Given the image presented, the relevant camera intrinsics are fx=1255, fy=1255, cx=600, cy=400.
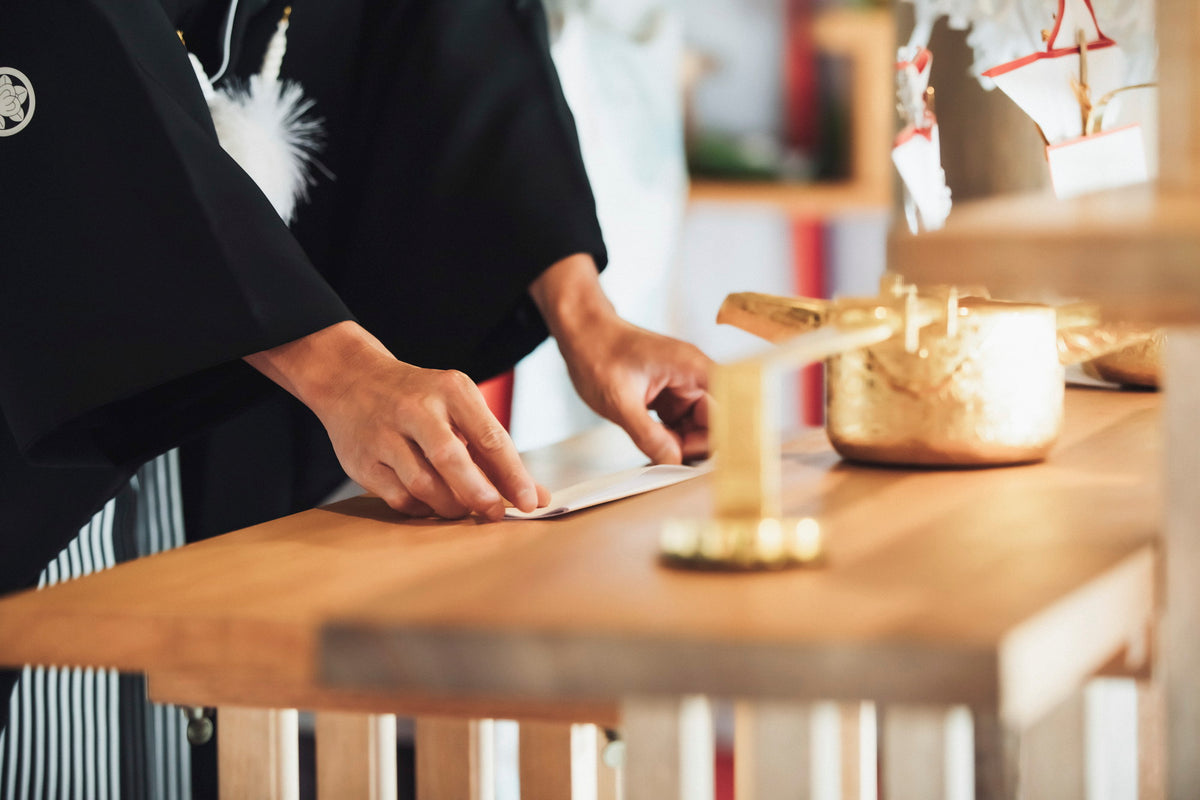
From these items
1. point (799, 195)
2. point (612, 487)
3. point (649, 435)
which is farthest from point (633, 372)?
point (799, 195)

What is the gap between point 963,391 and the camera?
2.14ft

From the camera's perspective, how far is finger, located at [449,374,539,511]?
630mm

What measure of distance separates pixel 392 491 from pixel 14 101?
12.6 inches

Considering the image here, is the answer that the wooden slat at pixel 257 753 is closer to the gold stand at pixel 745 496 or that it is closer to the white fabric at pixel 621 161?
the gold stand at pixel 745 496

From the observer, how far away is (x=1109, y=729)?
0.92 metres

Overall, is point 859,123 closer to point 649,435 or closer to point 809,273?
point 809,273

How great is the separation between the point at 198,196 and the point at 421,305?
0.35 meters

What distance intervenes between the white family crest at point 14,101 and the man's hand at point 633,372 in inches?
15.6

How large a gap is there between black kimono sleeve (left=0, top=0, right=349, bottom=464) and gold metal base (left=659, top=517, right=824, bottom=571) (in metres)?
0.33

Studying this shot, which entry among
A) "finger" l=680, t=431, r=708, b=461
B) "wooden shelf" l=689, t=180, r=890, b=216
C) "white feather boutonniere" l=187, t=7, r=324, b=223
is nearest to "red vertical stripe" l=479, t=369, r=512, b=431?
"wooden shelf" l=689, t=180, r=890, b=216

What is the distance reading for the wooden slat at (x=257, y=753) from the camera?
75 cm

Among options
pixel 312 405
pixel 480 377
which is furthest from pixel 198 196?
pixel 480 377

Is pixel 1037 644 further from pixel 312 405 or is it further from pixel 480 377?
pixel 480 377

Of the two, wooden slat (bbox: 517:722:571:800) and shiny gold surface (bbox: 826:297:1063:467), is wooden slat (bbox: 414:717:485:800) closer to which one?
wooden slat (bbox: 517:722:571:800)
